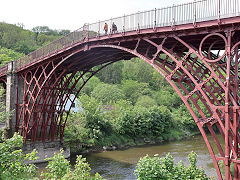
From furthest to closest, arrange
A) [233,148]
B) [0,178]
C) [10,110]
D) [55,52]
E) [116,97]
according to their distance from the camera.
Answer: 1. [116,97]
2. [10,110]
3. [55,52]
4. [233,148]
5. [0,178]

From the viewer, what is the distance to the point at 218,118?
29.5 feet

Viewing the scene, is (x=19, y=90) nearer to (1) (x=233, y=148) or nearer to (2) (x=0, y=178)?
(2) (x=0, y=178)

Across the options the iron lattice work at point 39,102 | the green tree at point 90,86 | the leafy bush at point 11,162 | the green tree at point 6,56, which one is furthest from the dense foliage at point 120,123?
the leafy bush at point 11,162

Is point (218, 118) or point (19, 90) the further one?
point (19, 90)

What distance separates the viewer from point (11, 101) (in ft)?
80.3

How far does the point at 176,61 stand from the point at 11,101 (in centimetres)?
1887

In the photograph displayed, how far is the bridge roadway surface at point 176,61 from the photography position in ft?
29.5

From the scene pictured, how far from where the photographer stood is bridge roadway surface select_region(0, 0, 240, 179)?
9.00 m

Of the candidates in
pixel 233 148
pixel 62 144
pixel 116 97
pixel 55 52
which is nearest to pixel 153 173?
pixel 233 148

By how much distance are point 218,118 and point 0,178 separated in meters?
7.08

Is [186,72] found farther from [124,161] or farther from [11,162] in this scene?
[124,161]

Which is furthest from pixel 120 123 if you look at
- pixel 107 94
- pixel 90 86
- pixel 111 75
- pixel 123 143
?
pixel 111 75

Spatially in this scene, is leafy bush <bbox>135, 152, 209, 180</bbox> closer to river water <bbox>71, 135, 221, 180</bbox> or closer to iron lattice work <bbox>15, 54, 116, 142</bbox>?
river water <bbox>71, 135, 221, 180</bbox>

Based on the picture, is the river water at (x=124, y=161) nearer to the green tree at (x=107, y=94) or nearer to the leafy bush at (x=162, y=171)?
the leafy bush at (x=162, y=171)
